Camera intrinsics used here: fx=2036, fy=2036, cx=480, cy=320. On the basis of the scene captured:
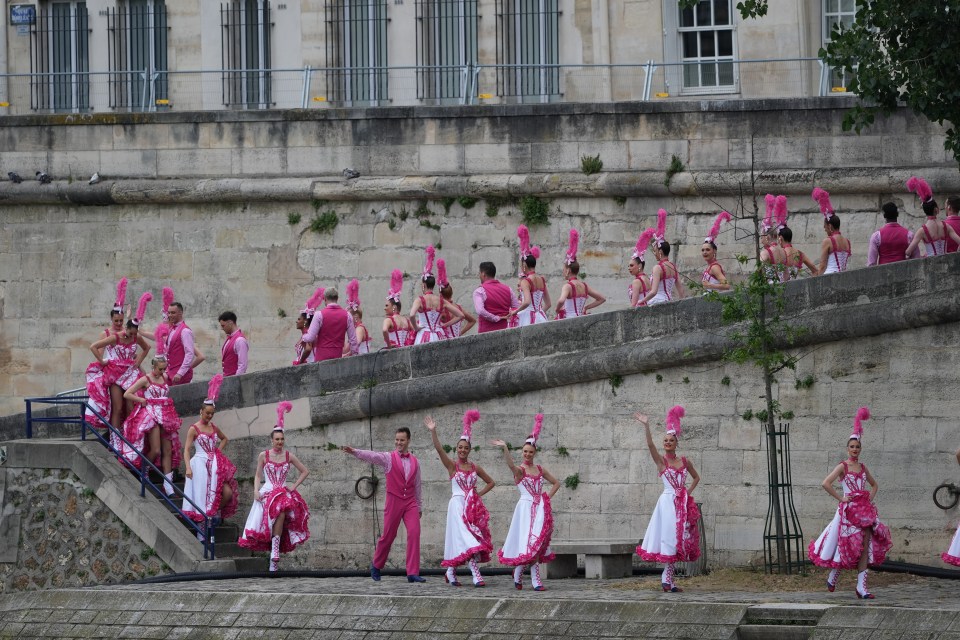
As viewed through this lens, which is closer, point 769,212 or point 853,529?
point 853,529

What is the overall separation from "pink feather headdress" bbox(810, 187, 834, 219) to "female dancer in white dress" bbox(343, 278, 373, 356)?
198 inches

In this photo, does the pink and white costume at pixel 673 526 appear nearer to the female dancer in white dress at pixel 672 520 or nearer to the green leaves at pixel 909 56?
the female dancer in white dress at pixel 672 520

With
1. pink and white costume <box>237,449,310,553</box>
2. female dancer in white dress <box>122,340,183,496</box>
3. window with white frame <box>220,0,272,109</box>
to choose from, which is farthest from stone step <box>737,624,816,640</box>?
window with white frame <box>220,0,272,109</box>

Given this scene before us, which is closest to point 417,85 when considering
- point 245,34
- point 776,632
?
point 245,34

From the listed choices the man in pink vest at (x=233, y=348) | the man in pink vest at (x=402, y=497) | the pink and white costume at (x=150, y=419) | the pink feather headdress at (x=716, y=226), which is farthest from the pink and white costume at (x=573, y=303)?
the pink and white costume at (x=150, y=419)

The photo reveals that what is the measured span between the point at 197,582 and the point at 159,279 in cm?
693

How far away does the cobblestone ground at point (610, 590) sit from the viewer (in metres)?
16.2

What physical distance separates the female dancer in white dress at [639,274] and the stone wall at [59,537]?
551cm

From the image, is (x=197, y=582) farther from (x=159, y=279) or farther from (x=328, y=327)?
(x=159, y=279)

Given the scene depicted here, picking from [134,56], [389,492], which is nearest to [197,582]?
[389,492]

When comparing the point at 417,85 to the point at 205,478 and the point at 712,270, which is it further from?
the point at 205,478

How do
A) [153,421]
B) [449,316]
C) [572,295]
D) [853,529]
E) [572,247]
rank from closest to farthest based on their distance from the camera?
1. [853,529]
2. [153,421]
3. [572,295]
4. [449,316]
5. [572,247]

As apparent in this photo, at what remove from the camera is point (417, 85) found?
26219mm

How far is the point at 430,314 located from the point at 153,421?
3169 millimetres
